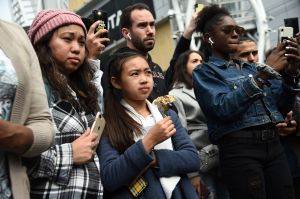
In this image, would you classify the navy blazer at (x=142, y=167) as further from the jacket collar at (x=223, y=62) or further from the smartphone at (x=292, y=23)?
the smartphone at (x=292, y=23)

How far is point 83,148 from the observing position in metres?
2.17

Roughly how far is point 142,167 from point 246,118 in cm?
96

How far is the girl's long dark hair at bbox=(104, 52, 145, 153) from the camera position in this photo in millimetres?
2535

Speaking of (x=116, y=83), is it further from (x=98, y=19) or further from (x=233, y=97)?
(x=233, y=97)

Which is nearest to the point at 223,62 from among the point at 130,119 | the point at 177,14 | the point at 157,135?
the point at 130,119

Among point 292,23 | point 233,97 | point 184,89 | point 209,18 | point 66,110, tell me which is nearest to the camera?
point 66,110

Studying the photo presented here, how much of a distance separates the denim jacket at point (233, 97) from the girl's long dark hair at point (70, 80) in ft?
2.69

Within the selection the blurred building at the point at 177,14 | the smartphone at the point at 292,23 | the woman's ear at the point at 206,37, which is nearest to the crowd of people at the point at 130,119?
the woman's ear at the point at 206,37

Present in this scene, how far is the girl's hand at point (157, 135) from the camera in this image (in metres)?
2.40

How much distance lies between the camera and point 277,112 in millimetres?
3166

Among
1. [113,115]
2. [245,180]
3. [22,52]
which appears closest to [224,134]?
[245,180]

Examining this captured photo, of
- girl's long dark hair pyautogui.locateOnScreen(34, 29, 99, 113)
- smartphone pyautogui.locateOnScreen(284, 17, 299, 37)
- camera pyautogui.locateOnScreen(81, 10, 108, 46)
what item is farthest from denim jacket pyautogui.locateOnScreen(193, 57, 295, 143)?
girl's long dark hair pyautogui.locateOnScreen(34, 29, 99, 113)

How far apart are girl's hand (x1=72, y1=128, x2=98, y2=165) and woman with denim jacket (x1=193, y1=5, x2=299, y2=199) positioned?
3.43 feet

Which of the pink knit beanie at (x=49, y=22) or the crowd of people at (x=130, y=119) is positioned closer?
the crowd of people at (x=130, y=119)
